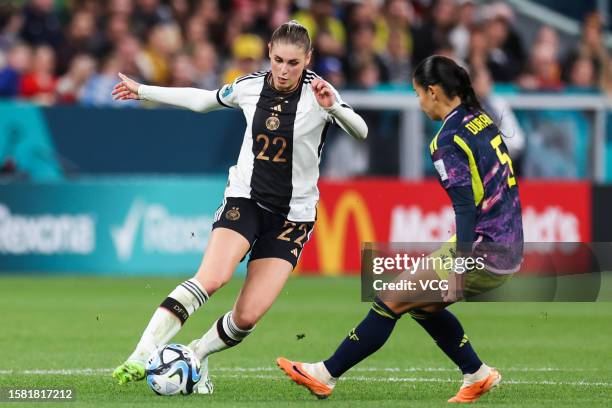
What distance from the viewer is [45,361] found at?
9.64m

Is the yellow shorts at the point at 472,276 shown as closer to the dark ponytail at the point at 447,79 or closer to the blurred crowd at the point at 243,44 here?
the dark ponytail at the point at 447,79

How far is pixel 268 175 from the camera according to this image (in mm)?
8211

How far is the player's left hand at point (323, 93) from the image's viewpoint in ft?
25.5

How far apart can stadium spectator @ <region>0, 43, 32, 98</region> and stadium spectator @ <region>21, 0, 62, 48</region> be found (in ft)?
2.22

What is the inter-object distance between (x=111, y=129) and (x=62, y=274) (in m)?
2.02

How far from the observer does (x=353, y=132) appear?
8062 millimetres

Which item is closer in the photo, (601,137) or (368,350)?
(368,350)

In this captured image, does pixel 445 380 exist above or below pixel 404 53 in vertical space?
below

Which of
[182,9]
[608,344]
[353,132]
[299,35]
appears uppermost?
[182,9]

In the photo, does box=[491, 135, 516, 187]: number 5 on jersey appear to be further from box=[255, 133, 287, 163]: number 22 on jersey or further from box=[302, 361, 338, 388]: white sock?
box=[302, 361, 338, 388]: white sock

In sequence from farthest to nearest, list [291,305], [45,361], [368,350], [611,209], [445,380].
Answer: [611,209] → [291,305] → [45,361] → [445,380] → [368,350]

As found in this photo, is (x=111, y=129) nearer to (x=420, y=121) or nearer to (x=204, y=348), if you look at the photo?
(x=420, y=121)

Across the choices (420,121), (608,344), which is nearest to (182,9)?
(420,121)

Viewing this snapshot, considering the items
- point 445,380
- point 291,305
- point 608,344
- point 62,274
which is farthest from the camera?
point 62,274
